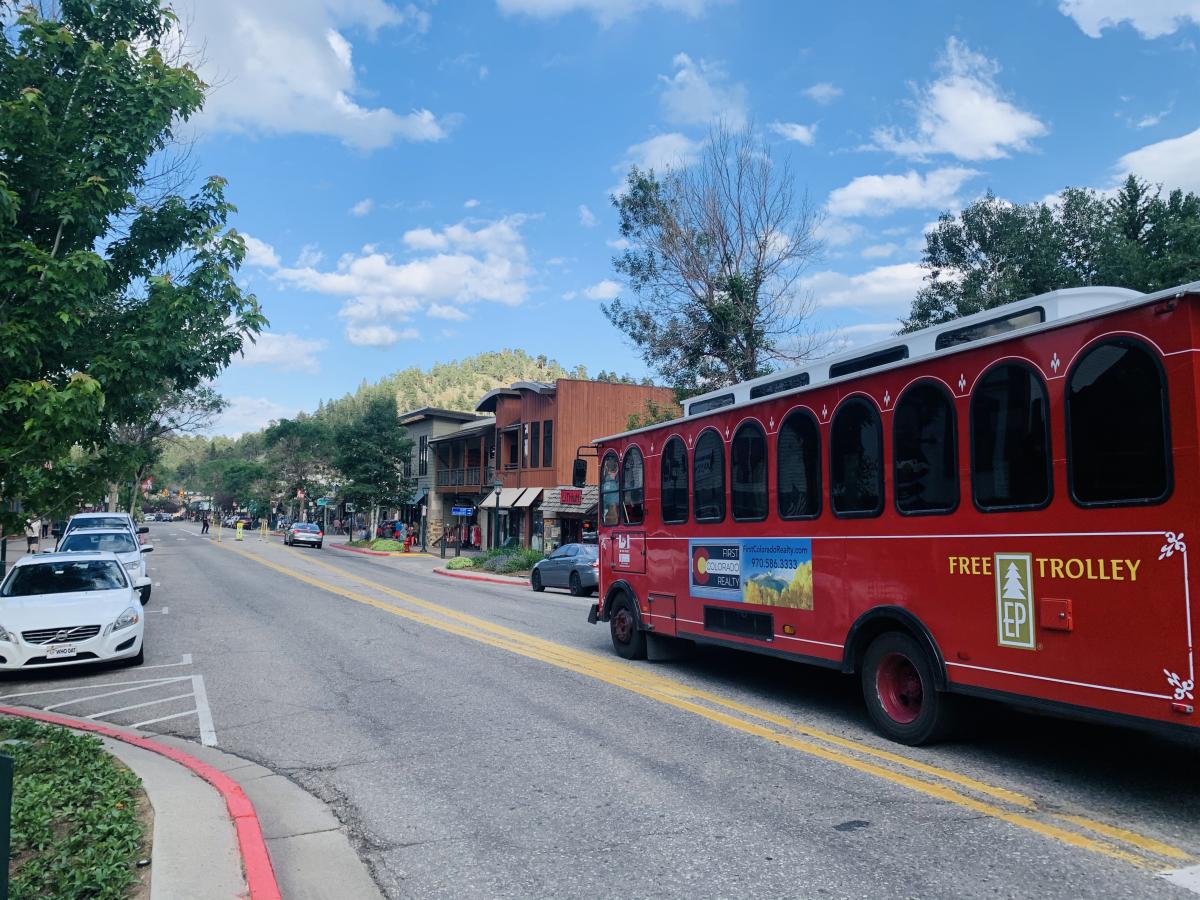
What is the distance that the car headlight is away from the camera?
1089cm

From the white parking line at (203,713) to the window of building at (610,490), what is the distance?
5.72 meters

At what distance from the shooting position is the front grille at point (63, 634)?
10242 mm

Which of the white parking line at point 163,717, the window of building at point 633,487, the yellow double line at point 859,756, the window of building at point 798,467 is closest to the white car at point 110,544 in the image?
the yellow double line at point 859,756

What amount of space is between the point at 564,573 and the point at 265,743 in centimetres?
1730

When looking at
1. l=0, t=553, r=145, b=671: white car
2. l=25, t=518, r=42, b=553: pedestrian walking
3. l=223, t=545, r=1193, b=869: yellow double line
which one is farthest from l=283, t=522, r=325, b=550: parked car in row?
l=0, t=553, r=145, b=671: white car

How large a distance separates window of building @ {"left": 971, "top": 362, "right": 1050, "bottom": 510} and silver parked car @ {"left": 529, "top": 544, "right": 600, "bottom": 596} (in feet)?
58.4

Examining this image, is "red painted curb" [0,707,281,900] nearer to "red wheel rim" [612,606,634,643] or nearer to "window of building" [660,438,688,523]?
"window of building" [660,438,688,523]

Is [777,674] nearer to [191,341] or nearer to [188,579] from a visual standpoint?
[191,341]

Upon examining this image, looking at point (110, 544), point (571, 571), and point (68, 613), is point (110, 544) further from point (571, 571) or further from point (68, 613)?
point (571, 571)

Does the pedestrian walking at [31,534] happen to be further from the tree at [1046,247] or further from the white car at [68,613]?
the tree at [1046,247]

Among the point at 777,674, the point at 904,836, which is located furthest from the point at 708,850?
the point at 777,674

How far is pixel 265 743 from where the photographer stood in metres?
7.59

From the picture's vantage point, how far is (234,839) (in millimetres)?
4945

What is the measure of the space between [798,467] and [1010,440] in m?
2.46
